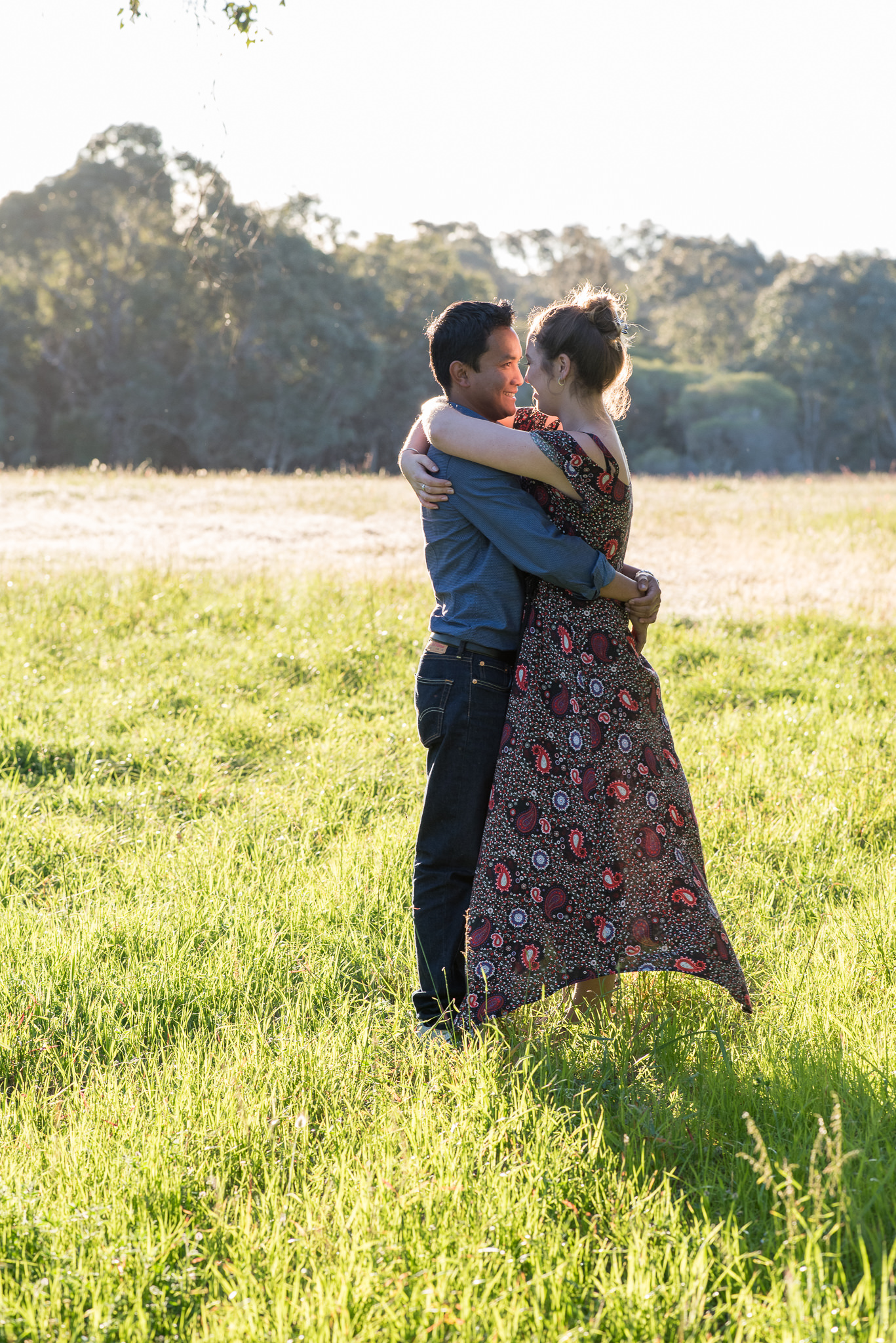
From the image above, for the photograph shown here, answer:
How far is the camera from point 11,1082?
3000 millimetres

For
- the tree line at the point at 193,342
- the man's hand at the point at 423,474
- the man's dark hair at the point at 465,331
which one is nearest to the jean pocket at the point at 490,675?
the man's hand at the point at 423,474

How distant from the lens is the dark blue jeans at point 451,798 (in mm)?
3018

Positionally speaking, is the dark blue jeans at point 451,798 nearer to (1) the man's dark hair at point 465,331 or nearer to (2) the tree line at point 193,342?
(1) the man's dark hair at point 465,331

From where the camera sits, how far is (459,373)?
2957 millimetres

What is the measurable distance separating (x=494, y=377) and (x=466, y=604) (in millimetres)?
660

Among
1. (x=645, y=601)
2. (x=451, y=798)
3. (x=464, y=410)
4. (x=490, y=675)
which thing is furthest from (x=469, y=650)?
(x=464, y=410)

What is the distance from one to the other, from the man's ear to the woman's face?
18cm

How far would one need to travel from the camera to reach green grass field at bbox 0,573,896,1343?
2051 mm

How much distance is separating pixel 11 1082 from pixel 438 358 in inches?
97.6

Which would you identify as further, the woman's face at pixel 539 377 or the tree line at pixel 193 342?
the tree line at pixel 193 342

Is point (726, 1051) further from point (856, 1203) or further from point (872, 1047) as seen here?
point (856, 1203)

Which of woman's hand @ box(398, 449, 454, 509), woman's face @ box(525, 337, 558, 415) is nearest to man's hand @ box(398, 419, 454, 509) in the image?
woman's hand @ box(398, 449, 454, 509)

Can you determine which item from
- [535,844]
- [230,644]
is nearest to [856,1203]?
[535,844]

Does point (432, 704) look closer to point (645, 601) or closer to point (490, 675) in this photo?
point (490, 675)
